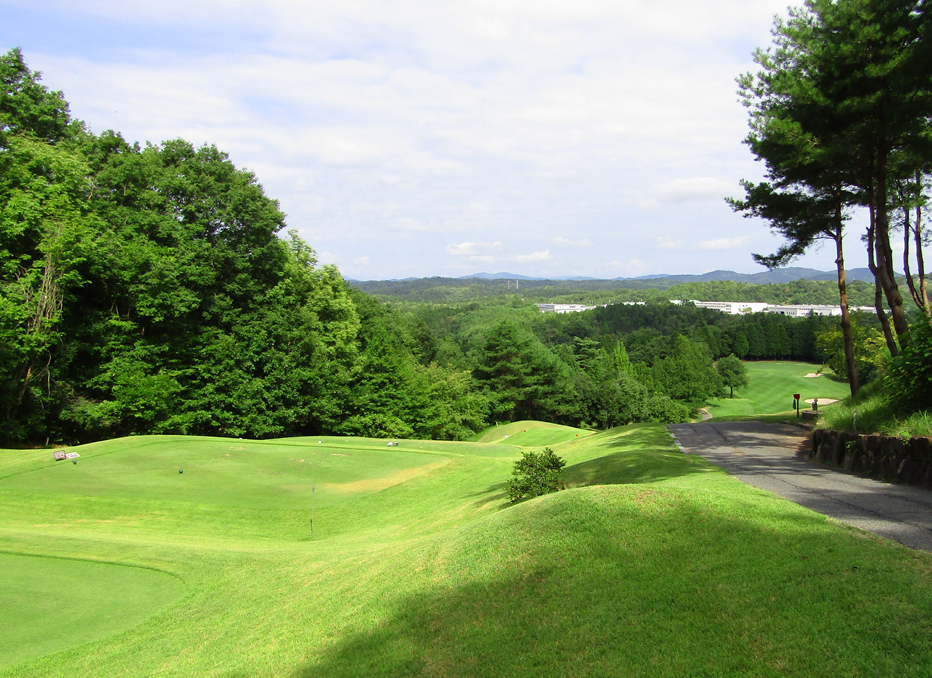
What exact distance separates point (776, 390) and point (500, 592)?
90.4m

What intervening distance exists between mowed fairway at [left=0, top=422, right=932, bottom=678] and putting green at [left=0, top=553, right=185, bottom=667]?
0.13 ft

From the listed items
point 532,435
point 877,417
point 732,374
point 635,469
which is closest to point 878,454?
point 877,417

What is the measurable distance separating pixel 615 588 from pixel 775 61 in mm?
18516

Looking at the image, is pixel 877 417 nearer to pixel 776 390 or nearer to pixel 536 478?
pixel 536 478

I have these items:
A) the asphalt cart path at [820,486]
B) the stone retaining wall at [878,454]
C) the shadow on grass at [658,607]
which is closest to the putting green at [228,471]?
the shadow on grass at [658,607]

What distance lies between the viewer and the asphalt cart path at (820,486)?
7.25 metres

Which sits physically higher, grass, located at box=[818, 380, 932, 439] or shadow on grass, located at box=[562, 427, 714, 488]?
→ grass, located at box=[818, 380, 932, 439]

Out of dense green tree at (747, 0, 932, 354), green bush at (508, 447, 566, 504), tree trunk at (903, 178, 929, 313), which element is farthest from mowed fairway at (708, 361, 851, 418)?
green bush at (508, 447, 566, 504)

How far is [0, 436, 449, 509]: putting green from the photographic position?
1694 cm

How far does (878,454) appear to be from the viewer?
10914 millimetres

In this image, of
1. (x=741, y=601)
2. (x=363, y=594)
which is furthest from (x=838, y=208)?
(x=363, y=594)

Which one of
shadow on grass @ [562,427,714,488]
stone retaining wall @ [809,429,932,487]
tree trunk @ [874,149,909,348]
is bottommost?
shadow on grass @ [562,427,714,488]

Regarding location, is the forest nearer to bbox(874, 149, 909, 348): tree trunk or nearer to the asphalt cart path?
bbox(874, 149, 909, 348): tree trunk

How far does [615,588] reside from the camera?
6.29 meters
